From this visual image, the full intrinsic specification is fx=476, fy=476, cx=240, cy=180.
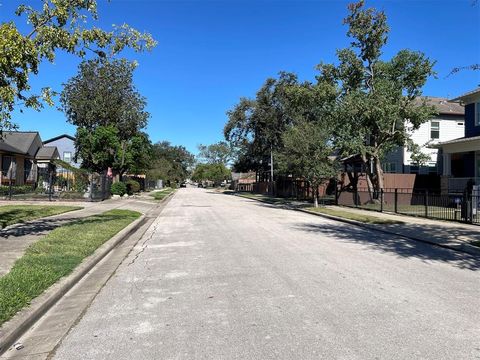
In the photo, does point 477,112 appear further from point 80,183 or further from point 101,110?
point 101,110

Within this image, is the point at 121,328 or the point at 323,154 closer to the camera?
the point at 121,328

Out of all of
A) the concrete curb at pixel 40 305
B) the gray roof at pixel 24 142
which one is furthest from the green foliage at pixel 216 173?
the concrete curb at pixel 40 305

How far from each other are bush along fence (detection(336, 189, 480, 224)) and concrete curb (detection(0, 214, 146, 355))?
14.5 metres

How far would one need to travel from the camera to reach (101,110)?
43406 millimetres

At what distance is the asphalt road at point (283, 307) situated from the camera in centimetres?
489

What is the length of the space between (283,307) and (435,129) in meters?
36.4

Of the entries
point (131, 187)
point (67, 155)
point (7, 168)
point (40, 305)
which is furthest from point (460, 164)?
point (67, 155)

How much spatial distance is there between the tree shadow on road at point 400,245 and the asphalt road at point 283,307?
11 centimetres

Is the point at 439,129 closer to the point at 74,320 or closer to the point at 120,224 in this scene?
A: the point at 120,224

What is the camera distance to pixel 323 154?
2891 cm

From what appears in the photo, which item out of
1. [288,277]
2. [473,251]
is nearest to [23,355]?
[288,277]

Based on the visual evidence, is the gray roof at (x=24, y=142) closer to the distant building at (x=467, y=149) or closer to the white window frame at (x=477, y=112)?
the distant building at (x=467, y=149)

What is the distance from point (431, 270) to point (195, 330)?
5.76 m

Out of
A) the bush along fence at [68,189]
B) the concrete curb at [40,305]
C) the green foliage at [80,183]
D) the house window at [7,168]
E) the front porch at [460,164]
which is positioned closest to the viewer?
the concrete curb at [40,305]
